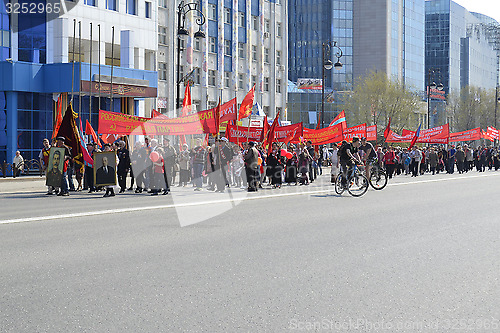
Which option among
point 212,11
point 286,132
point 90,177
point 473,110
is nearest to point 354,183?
point 286,132

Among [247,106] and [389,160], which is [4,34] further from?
[389,160]

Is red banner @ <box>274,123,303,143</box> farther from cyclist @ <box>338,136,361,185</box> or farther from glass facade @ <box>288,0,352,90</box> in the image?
glass facade @ <box>288,0,352,90</box>

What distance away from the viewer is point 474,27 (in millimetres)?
150750

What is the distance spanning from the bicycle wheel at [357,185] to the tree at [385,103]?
152ft

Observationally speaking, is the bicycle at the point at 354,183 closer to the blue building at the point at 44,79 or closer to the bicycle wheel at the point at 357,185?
the bicycle wheel at the point at 357,185

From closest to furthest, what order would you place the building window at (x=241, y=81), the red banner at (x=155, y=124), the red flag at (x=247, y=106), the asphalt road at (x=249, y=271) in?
the asphalt road at (x=249, y=271) < the red banner at (x=155, y=124) < the red flag at (x=247, y=106) < the building window at (x=241, y=81)

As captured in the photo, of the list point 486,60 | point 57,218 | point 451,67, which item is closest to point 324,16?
point 451,67

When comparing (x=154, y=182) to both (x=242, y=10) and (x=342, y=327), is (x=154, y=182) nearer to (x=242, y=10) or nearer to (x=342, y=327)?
(x=342, y=327)

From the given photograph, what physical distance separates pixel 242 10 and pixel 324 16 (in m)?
50.1

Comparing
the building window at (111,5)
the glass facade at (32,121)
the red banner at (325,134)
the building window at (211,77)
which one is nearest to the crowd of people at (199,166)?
the red banner at (325,134)

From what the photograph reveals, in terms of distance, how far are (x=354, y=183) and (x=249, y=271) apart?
37.2 ft

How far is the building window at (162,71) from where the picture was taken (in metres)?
51.6

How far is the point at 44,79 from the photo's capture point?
33.8m

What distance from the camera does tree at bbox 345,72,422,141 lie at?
64.1 m
